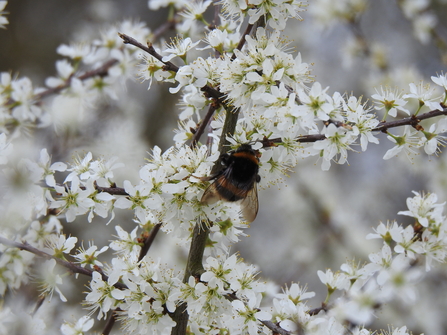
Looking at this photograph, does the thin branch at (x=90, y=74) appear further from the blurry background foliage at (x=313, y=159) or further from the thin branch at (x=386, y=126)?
the thin branch at (x=386, y=126)

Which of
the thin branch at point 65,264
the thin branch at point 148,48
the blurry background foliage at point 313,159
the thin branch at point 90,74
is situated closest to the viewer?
the thin branch at point 148,48

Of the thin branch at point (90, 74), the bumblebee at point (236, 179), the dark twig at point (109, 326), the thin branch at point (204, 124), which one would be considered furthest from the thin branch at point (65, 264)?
the thin branch at point (90, 74)

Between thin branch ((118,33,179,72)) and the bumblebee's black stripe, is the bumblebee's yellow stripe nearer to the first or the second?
the bumblebee's black stripe

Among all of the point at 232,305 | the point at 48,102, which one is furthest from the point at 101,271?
the point at 48,102

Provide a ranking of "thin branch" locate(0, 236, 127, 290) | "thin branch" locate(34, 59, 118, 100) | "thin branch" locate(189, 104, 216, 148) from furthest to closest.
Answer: "thin branch" locate(34, 59, 118, 100)
"thin branch" locate(189, 104, 216, 148)
"thin branch" locate(0, 236, 127, 290)

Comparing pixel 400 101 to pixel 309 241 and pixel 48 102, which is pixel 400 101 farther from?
pixel 309 241

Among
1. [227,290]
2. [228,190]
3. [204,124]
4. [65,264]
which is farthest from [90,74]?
[227,290]

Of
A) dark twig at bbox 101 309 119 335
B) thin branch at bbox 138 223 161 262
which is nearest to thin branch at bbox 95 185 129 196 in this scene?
thin branch at bbox 138 223 161 262
